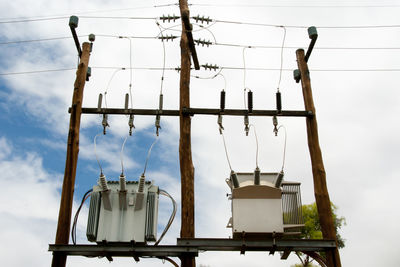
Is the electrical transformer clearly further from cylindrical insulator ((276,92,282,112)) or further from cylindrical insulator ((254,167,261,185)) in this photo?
cylindrical insulator ((276,92,282,112))

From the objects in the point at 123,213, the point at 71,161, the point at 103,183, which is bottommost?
the point at 123,213

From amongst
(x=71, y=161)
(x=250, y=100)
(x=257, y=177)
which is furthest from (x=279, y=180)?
(x=71, y=161)

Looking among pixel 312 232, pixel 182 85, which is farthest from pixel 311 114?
pixel 312 232

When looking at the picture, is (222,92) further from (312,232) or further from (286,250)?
(312,232)

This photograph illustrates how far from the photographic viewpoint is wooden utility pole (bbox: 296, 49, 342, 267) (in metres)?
7.08

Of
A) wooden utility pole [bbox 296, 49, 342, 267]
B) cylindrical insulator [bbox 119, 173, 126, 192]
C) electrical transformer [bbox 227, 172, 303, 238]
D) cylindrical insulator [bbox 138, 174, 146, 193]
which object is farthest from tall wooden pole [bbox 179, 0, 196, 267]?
wooden utility pole [bbox 296, 49, 342, 267]

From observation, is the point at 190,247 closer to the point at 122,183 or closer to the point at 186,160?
the point at 122,183

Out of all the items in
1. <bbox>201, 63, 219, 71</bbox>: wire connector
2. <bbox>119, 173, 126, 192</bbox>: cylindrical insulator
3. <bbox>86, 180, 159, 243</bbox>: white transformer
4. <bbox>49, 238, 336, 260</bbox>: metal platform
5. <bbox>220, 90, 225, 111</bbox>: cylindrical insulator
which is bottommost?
<bbox>49, 238, 336, 260</bbox>: metal platform

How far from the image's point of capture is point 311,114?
8289 millimetres

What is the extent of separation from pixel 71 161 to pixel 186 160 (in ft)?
6.83

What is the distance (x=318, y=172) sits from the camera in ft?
25.4

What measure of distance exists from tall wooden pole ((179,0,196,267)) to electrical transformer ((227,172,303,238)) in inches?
32.1

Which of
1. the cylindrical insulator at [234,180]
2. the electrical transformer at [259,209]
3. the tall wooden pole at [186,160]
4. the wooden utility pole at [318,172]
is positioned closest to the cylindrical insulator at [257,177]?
the electrical transformer at [259,209]

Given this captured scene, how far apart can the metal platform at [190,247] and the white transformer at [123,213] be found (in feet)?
0.48
